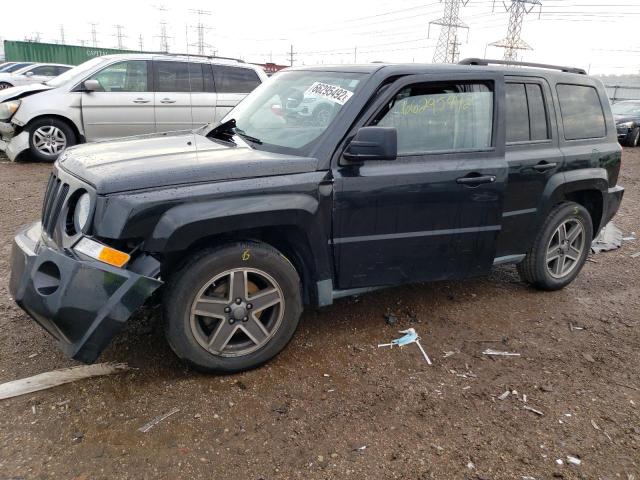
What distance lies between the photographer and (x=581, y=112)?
14.2 feet

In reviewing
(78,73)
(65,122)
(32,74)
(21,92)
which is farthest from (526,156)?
(32,74)

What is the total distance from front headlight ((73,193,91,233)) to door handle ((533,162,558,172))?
3.08 m

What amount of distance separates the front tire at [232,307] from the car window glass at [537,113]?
7.47 feet

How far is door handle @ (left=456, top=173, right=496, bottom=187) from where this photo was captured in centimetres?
346

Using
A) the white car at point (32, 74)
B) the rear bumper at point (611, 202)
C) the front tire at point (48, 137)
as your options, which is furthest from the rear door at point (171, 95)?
the white car at point (32, 74)

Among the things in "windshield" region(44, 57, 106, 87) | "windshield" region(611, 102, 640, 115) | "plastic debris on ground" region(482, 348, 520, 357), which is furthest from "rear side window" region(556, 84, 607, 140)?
"windshield" region(611, 102, 640, 115)

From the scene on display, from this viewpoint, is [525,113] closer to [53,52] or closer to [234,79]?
[234,79]

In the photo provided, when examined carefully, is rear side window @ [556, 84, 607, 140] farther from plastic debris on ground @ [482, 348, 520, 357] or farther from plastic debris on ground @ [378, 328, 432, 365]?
plastic debris on ground @ [378, 328, 432, 365]

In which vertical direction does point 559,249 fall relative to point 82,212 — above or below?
below

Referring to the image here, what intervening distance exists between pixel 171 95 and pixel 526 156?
6904mm

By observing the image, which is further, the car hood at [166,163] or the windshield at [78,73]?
the windshield at [78,73]

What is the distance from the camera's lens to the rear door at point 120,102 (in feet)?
28.2

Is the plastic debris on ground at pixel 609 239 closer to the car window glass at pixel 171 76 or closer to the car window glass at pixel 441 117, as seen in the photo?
the car window glass at pixel 441 117

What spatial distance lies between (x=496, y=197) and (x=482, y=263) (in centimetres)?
50
